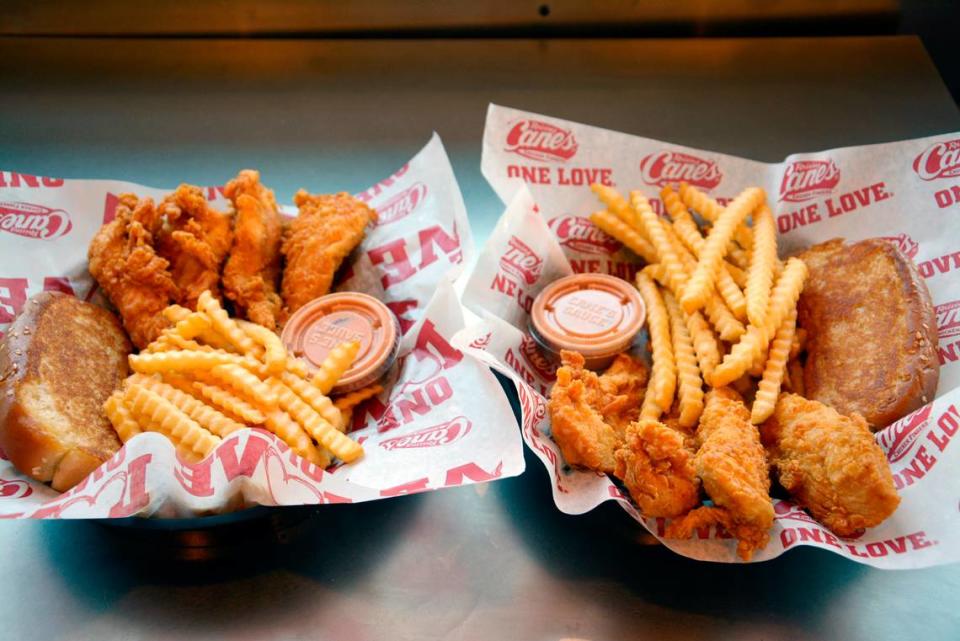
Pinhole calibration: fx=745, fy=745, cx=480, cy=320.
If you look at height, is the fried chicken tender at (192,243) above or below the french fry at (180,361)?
above

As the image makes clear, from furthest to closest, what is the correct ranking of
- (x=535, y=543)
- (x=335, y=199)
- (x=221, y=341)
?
(x=335, y=199) < (x=221, y=341) < (x=535, y=543)

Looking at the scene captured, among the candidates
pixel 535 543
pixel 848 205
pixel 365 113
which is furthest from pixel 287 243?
pixel 848 205

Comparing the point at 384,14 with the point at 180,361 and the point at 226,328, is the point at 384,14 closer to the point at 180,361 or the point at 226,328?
the point at 226,328

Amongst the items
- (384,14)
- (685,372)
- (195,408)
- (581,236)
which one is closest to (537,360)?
(685,372)

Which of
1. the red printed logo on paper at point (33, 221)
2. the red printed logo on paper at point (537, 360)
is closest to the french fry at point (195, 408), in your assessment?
the red printed logo on paper at point (33, 221)

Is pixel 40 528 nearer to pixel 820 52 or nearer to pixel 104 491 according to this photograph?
pixel 104 491

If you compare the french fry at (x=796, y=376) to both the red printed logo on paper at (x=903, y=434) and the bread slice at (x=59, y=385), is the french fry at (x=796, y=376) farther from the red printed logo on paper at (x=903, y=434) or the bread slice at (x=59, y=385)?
the bread slice at (x=59, y=385)
